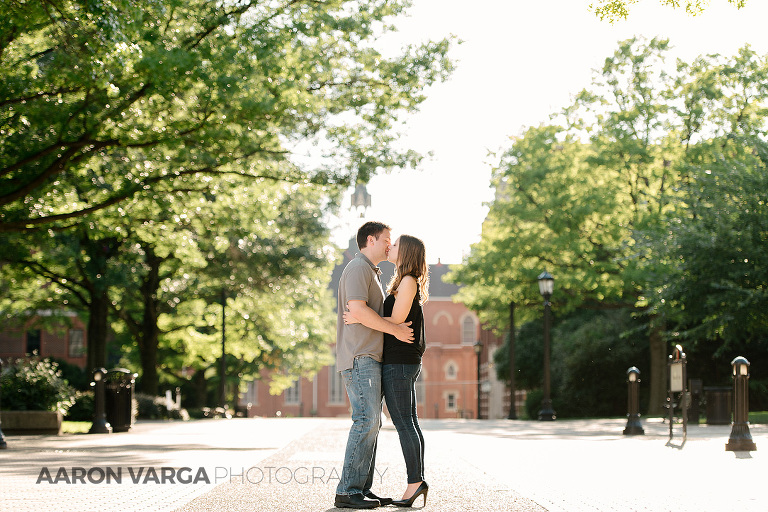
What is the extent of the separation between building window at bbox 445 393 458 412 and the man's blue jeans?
79344 mm

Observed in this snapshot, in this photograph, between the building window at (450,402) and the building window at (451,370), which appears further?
the building window at (451,370)

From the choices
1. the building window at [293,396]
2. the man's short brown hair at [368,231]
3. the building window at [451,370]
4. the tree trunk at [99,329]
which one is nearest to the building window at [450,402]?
the building window at [451,370]

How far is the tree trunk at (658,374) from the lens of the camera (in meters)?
30.8

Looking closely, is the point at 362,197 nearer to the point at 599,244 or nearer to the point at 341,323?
the point at 599,244

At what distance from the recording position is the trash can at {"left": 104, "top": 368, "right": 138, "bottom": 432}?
19891 millimetres

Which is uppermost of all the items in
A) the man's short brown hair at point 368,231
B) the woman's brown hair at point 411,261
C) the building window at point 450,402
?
the man's short brown hair at point 368,231

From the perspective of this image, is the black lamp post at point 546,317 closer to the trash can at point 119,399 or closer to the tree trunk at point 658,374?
the tree trunk at point 658,374

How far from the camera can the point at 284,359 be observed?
1916 inches

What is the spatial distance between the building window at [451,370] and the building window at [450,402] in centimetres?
167

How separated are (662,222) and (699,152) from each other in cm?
446

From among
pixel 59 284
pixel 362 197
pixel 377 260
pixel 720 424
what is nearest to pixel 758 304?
pixel 720 424

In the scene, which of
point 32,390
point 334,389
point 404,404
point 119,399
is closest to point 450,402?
point 334,389

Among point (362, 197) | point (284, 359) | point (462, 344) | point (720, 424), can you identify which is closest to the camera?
point (720, 424)

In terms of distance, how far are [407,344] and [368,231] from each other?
83 cm
